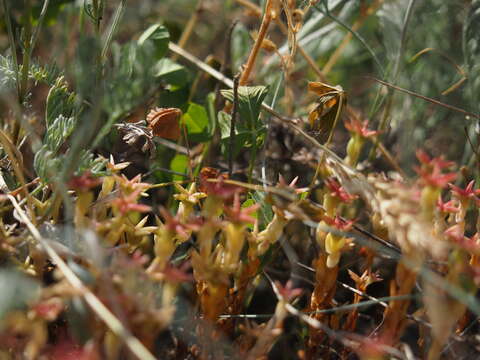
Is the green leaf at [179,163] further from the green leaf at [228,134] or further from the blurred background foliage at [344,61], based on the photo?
the green leaf at [228,134]

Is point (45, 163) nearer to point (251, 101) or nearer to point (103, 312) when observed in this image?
point (103, 312)

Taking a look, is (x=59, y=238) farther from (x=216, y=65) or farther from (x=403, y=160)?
(x=403, y=160)

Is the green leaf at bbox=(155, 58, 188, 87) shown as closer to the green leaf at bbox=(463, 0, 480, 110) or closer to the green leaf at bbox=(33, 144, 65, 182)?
the green leaf at bbox=(33, 144, 65, 182)

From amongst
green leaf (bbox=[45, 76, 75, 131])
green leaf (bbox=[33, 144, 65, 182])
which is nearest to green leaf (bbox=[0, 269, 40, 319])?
green leaf (bbox=[33, 144, 65, 182])

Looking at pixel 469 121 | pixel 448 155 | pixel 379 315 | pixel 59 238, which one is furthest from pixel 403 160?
pixel 59 238

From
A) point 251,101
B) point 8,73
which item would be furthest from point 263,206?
point 8,73

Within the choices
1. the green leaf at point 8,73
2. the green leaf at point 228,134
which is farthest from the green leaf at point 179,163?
the green leaf at point 8,73
